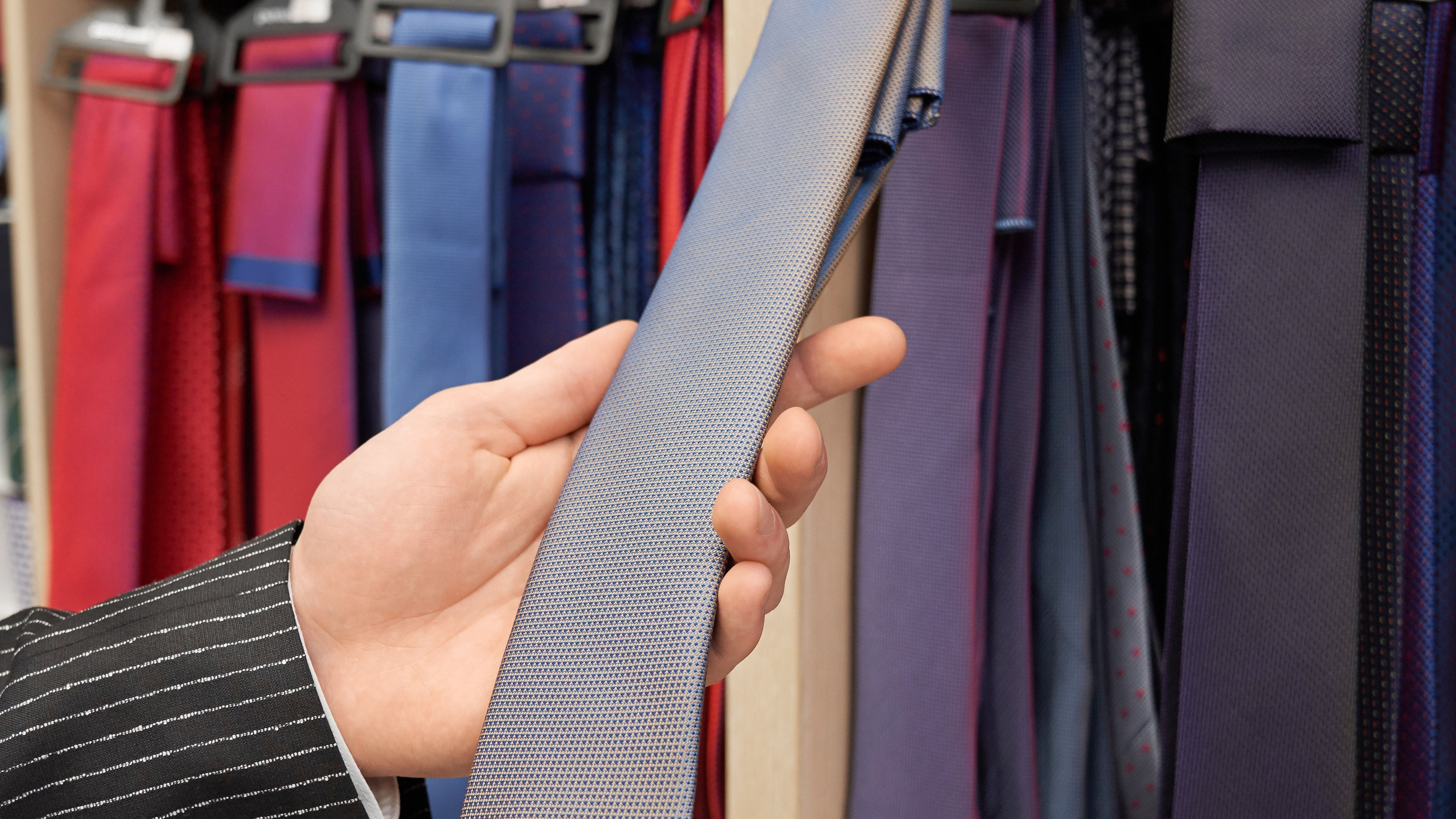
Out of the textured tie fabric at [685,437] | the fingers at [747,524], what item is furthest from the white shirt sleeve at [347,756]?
the fingers at [747,524]

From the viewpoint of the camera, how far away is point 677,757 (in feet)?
1.08

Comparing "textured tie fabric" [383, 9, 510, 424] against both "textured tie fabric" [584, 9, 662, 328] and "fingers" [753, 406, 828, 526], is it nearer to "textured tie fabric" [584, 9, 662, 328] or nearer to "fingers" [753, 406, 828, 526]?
"textured tie fabric" [584, 9, 662, 328]

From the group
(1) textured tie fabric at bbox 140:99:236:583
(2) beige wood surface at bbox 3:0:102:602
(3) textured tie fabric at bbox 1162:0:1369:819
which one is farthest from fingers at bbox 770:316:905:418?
(2) beige wood surface at bbox 3:0:102:602

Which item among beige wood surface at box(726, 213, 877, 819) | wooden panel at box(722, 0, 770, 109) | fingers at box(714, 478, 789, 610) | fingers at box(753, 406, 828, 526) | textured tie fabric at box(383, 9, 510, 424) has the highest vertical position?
wooden panel at box(722, 0, 770, 109)

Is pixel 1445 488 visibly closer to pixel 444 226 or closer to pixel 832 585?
pixel 832 585

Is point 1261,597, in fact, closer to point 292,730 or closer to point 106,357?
point 292,730

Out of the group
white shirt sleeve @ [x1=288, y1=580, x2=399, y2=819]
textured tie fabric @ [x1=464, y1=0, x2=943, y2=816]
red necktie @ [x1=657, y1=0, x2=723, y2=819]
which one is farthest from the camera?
red necktie @ [x1=657, y1=0, x2=723, y2=819]

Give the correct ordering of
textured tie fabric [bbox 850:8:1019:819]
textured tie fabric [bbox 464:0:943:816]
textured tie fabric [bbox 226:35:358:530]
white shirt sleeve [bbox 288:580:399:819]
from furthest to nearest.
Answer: textured tie fabric [bbox 226:35:358:530] < textured tie fabric [bbox 850:8:1019:819] < white shirt sleeve [bbox 288:580:399:819] < textured tie fabric [bbox 464:0:943:816]

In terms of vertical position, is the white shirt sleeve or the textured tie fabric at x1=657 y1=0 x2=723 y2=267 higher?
the textured tie fabric at x1=657 y1=0 x2=723 y2=267

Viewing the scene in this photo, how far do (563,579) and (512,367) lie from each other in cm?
44

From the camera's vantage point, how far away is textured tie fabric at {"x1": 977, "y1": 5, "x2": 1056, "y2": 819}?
0.60m

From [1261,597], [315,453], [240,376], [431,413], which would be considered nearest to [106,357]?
[240,376]

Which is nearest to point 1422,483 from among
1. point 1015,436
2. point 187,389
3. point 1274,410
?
point 1274,410

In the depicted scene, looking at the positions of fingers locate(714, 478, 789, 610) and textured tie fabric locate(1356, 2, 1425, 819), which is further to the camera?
textured tie fabric locate(1356, 2, 1425, 819)
